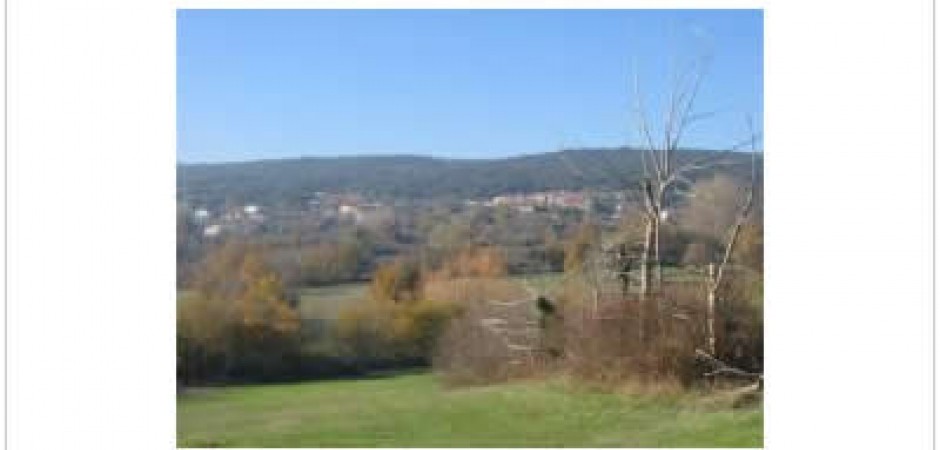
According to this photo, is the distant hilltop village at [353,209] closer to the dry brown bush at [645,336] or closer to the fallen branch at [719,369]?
the dry brown bush at [645,336]

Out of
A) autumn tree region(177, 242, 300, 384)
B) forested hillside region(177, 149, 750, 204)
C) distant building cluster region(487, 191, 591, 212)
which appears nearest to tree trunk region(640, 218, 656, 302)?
forested hillside region(177, 149, 750, 204)

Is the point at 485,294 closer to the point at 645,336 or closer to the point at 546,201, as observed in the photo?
the point at 546,201

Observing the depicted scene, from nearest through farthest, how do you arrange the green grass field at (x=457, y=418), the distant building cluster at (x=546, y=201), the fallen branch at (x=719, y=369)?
the green grass field at (x=457, y=418)
the fallen branch at (x=719, y=369)
the distant building cluster at (x=546, y=201)

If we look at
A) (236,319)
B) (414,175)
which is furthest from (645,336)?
(236,319)

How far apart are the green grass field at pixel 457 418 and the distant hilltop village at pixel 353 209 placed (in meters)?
1.37

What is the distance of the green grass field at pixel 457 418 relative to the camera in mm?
8383

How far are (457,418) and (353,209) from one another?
230 cm

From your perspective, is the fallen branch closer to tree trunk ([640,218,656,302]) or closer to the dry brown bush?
the dry brown bush

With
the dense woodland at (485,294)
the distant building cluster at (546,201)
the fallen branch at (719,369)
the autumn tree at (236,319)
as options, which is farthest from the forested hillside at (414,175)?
the fallen branch at (719,369)

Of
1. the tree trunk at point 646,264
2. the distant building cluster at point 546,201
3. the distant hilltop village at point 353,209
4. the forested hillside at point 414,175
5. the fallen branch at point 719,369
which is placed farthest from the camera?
the distant building cluster at point 546,201

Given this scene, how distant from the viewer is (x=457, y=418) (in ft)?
29.5
